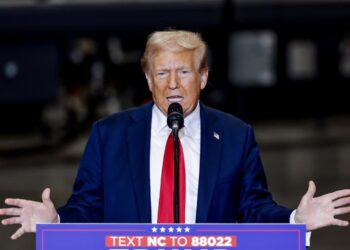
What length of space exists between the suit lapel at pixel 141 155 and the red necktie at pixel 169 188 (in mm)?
54

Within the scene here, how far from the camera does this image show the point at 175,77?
11.1 ft

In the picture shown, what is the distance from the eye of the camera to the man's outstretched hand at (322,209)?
10.6 ft

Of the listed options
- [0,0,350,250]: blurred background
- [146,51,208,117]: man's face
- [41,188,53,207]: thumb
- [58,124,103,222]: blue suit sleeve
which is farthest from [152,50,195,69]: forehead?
[0,0,350,250]: blurred background

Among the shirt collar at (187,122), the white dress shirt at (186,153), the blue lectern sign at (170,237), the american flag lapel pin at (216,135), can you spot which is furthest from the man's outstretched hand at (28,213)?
the american flag lapel pin at (216,135)

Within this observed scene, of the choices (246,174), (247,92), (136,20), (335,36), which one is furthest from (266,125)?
(246,174)

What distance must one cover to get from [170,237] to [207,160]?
1.67 feet

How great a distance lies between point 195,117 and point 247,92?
18.9 meters

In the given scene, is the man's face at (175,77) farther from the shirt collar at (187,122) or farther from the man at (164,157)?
the shirt collar at (187,122)

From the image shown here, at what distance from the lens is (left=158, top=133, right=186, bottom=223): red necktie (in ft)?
11.2

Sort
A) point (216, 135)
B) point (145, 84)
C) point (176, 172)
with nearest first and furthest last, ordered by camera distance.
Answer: point (176, 172)
point (216, 135)
point (145, 84)

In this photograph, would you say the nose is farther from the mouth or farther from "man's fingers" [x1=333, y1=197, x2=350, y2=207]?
"man's fingers" [x1=333, y1=197, x2=350, y2=207]

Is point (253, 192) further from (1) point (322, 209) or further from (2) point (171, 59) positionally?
(2) point (171, 59)

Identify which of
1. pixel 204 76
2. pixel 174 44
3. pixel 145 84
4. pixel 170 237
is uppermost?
pixel 174 44

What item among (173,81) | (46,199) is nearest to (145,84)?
(173,81)
